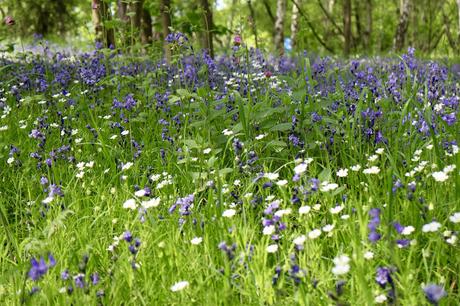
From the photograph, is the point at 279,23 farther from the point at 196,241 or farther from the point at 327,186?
the point at 196,241

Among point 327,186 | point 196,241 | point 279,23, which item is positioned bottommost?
point 196,241

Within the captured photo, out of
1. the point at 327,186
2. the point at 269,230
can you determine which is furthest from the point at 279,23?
the point at 269,230

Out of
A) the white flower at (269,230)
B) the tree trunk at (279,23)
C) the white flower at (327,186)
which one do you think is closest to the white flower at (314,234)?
the white flower at (269,230)

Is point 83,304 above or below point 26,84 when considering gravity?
below

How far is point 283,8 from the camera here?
45.6ft

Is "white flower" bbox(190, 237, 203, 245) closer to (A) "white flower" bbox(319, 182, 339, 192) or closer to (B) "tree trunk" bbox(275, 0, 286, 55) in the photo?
(A) "white flower" bbox(319, 182, 339, 192)

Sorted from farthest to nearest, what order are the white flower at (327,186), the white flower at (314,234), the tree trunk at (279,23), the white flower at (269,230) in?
the tree trunk at (279,23)
the white flower at (327,186)
the white flower at (269,230)
the white flower at (314,234)

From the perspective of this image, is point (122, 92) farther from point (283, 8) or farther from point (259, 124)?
point (283, 8)

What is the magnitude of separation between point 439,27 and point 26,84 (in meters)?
40.2

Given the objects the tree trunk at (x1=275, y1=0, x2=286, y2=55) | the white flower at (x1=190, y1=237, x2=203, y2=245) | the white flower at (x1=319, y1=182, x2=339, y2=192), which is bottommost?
the white flower at (x1=190, y1=237, x2=203, y2=245)

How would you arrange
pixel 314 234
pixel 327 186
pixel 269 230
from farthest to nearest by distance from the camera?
pixel 327 186, pixel 269 230, pixel 314 234

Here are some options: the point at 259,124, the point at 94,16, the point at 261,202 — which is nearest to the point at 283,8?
the point at 94,16

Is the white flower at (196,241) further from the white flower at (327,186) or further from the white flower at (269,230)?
the white flower at (327,186)

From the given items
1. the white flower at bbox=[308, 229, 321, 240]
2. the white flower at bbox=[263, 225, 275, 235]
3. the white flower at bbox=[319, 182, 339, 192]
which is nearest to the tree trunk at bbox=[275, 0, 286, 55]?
the white flower at bbox=[319, 182, 339, 192]
